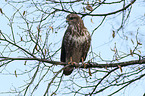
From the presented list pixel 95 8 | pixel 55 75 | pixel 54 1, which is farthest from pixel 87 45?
pixel 55 75

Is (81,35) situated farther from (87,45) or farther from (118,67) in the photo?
(118,67)

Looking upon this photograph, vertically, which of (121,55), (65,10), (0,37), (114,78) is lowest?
(114,78)

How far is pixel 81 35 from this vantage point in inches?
258

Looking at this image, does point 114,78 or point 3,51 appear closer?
point 3,51

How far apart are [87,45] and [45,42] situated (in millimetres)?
2092

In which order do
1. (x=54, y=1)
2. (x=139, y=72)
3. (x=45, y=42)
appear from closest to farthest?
1. (x=45, y=42)
2. (x=139, y=72)
3. (x=54, y=1)

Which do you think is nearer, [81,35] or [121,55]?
[121,55]

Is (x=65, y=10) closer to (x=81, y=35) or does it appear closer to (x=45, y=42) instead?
(x=81, y=35)

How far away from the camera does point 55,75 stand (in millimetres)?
4473

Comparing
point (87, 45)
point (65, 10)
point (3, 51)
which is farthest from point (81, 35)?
point (3, 51)

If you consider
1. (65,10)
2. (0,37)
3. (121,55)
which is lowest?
(121,55)

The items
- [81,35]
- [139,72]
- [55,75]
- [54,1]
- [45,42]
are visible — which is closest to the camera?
[55,75]

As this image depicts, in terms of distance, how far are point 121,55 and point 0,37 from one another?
2130 millimetres

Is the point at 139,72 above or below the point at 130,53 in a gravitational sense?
below
